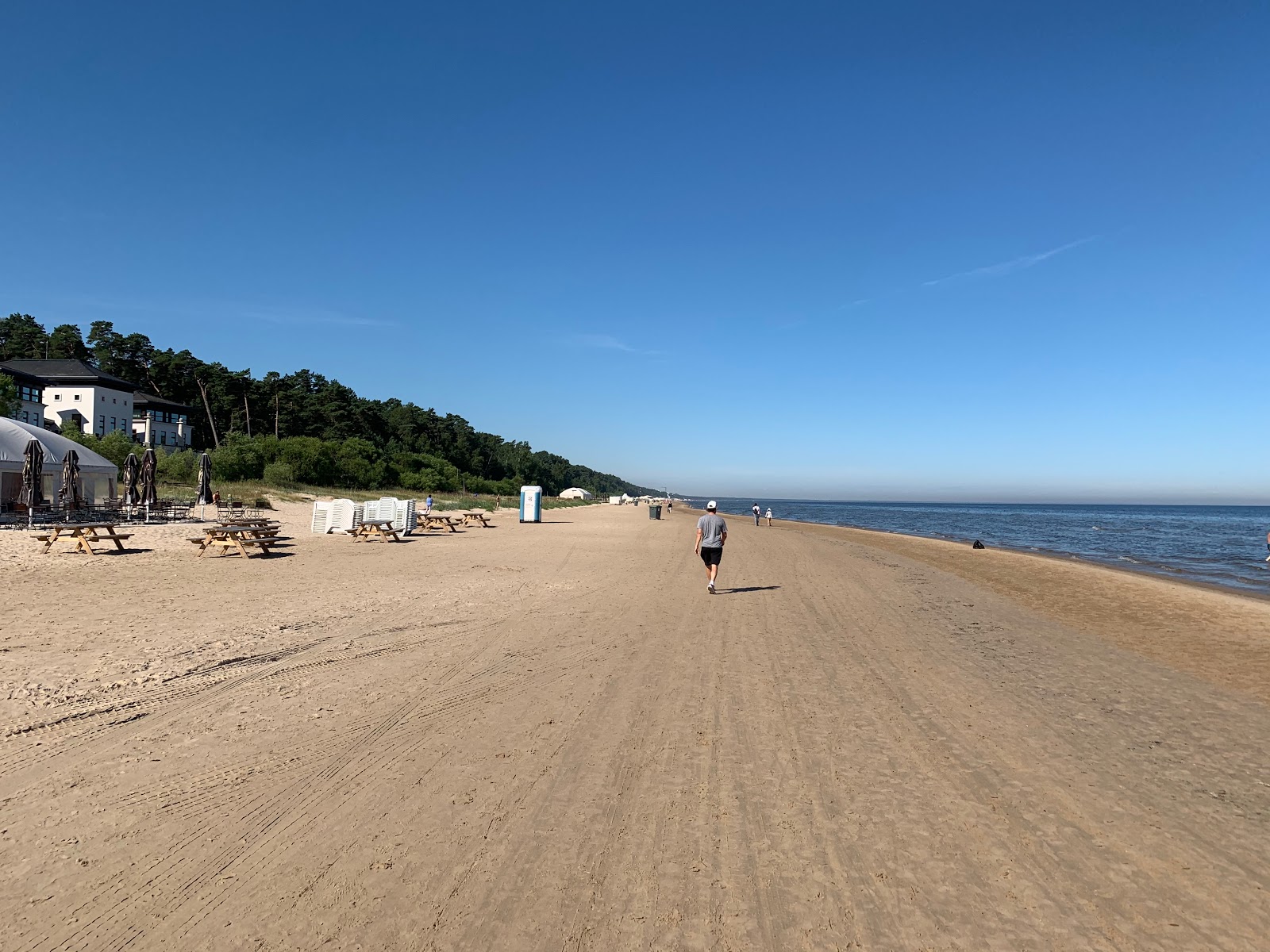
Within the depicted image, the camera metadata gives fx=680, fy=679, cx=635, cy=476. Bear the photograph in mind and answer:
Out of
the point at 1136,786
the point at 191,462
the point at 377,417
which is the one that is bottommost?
the point at 1136,786

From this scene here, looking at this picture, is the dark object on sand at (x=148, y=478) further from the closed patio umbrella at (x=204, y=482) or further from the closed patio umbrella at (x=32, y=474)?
the closed patio umbrella at (x=204, y=482)

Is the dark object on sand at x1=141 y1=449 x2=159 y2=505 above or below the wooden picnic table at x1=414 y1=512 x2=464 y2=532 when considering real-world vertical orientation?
above

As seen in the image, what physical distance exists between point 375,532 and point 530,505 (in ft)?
44.0

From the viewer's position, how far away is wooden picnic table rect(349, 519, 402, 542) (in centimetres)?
2036

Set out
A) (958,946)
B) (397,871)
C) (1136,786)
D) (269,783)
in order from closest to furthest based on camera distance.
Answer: (958,946)
(397,871)
(269,783)
(1136,786)

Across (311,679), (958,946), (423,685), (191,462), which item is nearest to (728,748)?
(958,946)

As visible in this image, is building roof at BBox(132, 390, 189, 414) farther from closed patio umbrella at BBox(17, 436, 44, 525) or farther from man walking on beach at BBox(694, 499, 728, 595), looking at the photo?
man walking on beach at BBox(694, 499, 728, 595)

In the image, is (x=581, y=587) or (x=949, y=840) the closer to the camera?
(x=949, y=840)

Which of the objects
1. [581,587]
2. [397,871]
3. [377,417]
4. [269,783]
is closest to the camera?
[397,871]

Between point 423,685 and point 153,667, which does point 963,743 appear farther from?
point 153,667

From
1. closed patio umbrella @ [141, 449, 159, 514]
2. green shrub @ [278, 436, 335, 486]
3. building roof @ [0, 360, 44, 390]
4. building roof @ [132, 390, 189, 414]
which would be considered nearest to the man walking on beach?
closed patio umbrella @ [141, 449, 159, 514]

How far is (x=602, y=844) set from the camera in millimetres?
3475

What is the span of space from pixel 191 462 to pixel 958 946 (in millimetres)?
47572

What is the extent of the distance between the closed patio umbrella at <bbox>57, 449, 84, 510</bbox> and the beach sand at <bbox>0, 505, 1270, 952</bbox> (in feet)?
48.2
